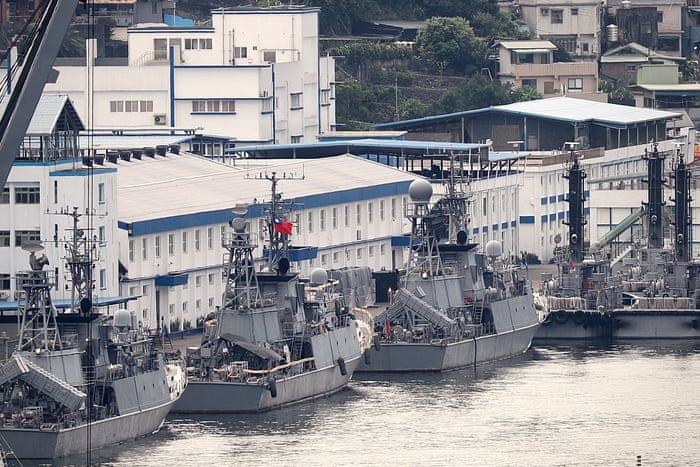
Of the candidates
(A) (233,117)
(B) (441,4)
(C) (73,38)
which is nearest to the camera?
(A) (233,117)

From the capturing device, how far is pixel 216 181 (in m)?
96.9

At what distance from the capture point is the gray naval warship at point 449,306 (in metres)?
84.4

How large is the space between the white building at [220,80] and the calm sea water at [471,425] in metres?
37.5

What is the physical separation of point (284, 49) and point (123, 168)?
104 feet

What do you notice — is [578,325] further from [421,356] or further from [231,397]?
[231,397]

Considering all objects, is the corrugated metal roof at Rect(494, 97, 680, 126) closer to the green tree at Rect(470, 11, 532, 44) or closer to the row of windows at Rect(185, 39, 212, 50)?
the row of windows at Rect(185, 39, 212, 50)

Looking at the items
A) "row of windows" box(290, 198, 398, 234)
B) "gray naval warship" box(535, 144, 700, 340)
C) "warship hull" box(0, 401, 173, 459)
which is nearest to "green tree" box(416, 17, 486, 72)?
"gray naval warship" box(535, 144, 700, 340)

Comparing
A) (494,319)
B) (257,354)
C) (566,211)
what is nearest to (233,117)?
(566,211)

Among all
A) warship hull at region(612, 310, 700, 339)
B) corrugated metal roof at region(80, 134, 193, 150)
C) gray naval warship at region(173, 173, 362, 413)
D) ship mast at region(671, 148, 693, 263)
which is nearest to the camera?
gray naval warship at region(173, 173, 362, 413)

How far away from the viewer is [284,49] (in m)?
128

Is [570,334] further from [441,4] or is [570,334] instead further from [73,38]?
[441,4]

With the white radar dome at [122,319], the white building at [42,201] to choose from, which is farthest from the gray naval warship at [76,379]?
the white building at [42,201]

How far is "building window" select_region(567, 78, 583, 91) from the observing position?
15138 cm

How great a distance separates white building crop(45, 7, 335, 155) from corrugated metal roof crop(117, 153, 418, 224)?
10354 mm
